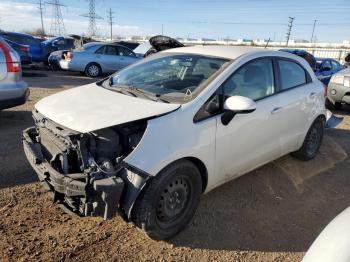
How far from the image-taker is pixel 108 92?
3.79 metres

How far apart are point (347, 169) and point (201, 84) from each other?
123 inches

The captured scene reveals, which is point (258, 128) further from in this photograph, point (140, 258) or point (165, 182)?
point (140, 258)

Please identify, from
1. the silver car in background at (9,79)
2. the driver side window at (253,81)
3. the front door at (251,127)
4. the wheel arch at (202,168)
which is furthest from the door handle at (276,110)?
the silver car in background at (9,79)

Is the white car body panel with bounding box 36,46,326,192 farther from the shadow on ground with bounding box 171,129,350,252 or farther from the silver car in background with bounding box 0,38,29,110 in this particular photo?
the silver car in background with bounding box 0,38,29,110

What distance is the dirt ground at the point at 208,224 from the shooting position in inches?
121

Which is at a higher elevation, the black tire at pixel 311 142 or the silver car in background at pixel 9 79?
the silver car in background at pixel 9 79

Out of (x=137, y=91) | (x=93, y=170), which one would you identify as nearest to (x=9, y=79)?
(x=137, y=91)

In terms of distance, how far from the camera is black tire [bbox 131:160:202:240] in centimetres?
295

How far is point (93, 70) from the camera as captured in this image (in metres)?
15.2

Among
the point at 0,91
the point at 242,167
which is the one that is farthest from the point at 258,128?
the point at 0,91

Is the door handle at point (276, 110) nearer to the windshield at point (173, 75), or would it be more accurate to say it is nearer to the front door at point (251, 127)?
the front door at point (251, 127)

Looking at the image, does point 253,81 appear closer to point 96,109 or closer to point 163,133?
point 163,133

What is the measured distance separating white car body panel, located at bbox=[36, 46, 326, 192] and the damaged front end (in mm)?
97

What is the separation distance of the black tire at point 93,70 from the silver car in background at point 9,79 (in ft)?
30.4
